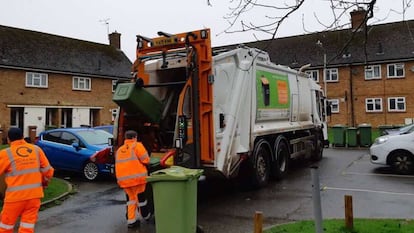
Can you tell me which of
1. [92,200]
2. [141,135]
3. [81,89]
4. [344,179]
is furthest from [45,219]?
[81,89]

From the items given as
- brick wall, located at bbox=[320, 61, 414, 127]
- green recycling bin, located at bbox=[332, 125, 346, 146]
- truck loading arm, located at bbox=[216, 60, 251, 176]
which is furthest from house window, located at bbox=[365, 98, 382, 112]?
truck loading arm, located at bbox=[216, 60, 251, 176]

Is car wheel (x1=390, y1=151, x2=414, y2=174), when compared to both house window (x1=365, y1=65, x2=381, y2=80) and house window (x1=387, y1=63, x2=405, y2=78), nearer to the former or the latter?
house window (x1=387, y1=63, x2=405, y2=78)

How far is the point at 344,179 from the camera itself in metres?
10.2

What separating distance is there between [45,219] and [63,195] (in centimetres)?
188

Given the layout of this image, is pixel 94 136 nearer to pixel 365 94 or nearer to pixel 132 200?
pixel 132 200

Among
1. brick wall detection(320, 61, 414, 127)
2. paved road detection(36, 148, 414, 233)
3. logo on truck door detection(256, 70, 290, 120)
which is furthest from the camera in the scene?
brick wall detection(320, 61, 414, 127)

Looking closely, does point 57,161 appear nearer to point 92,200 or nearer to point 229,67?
point 92,200

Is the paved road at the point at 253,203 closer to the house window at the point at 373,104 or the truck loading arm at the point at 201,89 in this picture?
the truck loading arm at the point at 201,89

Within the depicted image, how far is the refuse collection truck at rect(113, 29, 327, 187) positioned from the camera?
6996 mm

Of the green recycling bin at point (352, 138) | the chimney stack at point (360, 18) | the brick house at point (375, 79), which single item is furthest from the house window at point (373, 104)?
the chimney stack at point (360, 18)

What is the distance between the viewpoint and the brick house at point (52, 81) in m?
25.2

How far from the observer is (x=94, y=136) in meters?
11.8

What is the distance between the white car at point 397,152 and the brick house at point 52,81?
17140 millimetres

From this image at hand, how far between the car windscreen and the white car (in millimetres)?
7905
